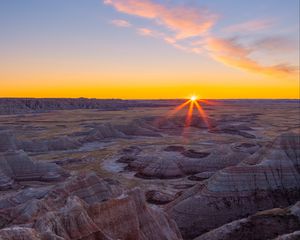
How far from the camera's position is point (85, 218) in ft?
51.1

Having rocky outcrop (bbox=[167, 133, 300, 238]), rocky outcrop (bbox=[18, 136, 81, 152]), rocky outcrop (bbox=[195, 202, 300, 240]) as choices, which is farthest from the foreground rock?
rocky outcrop (bbox=[18, 136, 81, 152])

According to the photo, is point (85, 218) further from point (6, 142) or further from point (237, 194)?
point (6, 142)

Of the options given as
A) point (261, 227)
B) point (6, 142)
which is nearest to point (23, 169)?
point (6, 142)

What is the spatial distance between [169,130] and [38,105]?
374 ft

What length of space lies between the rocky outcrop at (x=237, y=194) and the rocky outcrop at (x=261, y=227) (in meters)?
3.44

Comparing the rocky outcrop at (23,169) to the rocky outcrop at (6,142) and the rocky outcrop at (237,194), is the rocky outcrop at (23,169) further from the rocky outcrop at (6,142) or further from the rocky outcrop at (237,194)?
the rocky outcrop at (237,194)

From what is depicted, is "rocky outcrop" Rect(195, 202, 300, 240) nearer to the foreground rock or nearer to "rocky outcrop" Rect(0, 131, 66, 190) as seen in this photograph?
the foreground rock

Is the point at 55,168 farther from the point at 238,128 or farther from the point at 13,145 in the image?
the point at 238,128

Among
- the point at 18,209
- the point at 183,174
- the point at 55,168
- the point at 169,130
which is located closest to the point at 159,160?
the point at 183,174

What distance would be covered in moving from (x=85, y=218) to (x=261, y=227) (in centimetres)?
1123

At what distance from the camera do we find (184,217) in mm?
26969

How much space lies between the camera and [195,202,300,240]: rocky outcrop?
73.0 ft

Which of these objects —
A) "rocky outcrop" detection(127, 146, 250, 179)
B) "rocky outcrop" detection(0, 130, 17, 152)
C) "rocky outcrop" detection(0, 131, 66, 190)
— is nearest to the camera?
"rocky outcrop" detection(0, 131, 66, 190)

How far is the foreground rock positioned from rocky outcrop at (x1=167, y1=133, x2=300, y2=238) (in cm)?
473
